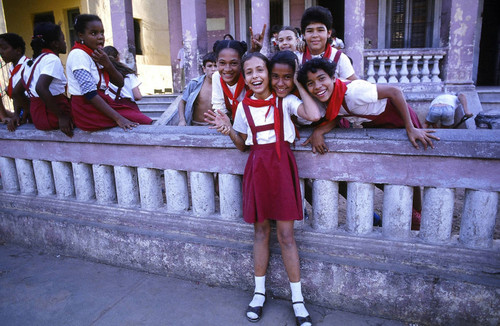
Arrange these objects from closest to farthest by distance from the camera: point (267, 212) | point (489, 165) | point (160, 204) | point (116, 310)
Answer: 1. point (489, 165)
2. point (267, 212)
3. point (116, 310)
4. point (160, 204)

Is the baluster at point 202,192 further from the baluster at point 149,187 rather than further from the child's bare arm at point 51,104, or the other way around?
the child's bare arm at point 51,104

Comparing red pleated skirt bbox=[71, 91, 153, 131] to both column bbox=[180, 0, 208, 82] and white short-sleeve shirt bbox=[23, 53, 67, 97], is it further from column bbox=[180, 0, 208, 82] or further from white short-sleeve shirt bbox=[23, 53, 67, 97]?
column bbox=[180, 0, 208, 82]

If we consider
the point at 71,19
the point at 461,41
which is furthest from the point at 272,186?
the point at 71,19

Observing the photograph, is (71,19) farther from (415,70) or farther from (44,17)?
(415,70)

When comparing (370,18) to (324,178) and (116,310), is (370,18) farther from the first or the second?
(116,310)

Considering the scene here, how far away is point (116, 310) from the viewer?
98.7 inches

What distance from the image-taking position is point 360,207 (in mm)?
2342

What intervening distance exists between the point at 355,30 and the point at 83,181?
6.23 m

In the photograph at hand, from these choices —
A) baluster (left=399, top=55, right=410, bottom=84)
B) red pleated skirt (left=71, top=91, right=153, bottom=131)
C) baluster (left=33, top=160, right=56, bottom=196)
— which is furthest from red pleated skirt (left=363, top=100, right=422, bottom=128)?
baluster (left=399, top=55, right=410, bottom=84)

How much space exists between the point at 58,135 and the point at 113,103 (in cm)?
65

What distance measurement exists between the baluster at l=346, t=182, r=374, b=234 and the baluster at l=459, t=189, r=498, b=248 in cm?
57

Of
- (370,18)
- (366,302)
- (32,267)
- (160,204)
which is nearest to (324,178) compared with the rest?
(366,302)

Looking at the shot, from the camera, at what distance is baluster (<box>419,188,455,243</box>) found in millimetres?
2154

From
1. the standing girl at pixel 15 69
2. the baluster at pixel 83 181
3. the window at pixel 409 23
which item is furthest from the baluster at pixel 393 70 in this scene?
the standing girl at pixel 15 69
